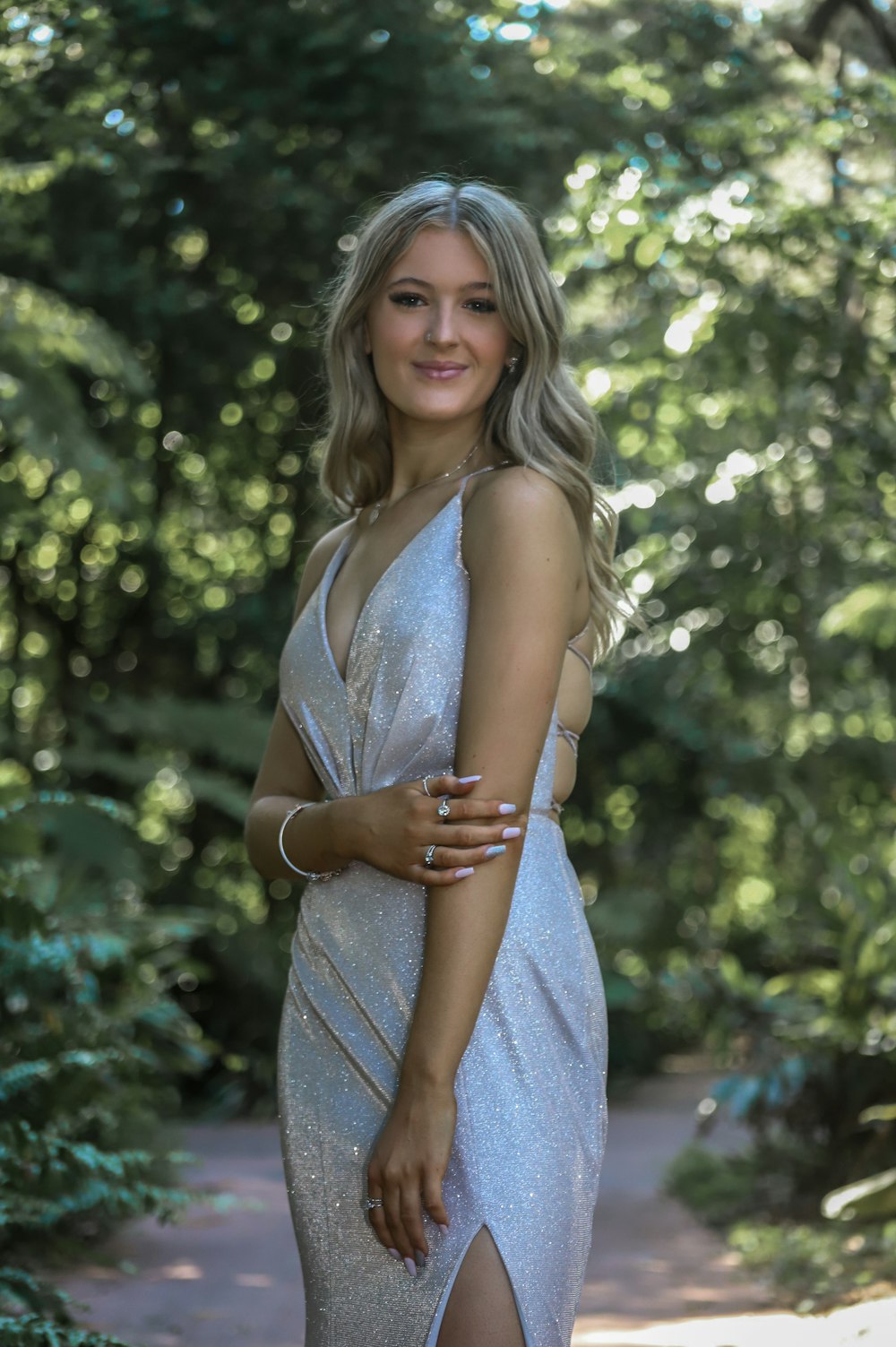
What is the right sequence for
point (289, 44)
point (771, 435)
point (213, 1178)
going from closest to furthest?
point (289, 44) → point (771, 435) → point (213, 1178)

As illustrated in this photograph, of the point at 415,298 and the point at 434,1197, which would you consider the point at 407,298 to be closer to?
the point at 415,298

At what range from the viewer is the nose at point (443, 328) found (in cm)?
208

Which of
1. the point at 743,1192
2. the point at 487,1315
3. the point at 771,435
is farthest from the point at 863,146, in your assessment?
the point at 487,1315

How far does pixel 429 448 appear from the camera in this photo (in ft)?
7.22

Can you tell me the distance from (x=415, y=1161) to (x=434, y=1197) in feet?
0.14

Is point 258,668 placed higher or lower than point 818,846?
higher

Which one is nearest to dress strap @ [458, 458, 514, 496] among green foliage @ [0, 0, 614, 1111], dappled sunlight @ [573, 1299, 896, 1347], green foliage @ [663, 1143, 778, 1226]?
green foliage @ [0, 0, 614, 1111]

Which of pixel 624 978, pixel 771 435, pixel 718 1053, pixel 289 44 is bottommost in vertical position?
pixel 624 978

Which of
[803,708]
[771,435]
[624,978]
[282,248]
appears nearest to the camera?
[771,435]

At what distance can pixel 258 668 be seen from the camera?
12.1m

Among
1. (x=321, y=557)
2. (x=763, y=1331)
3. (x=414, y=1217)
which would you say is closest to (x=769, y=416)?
(x=763, y=1331)

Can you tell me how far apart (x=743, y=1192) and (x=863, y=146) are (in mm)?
4559

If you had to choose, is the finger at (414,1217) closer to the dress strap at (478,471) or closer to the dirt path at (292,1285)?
the dress strap at (478,471)

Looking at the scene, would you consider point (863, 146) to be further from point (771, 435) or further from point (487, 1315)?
point (487, 1315)
